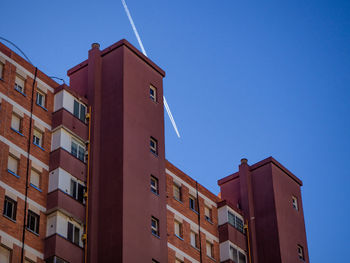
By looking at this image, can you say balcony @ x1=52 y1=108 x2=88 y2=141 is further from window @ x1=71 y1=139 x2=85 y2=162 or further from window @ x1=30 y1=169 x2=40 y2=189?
window @ x1=30 y1=169 x2=40 y2=189

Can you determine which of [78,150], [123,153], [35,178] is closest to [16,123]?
[35,178]

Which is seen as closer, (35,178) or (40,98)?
(35,178)

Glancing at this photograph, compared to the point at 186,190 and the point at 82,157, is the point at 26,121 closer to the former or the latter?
the point at 82,157

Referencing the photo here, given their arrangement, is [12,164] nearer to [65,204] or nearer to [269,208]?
[65,204]

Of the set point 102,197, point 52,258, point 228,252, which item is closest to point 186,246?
point 228,252

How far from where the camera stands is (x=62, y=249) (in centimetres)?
5175

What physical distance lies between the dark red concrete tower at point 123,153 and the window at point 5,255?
19.9ft

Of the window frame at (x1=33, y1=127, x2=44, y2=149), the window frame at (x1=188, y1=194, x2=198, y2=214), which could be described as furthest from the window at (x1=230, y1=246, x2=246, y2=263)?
the window frame at (x1=33, y1=127, x2=44, y2=149)

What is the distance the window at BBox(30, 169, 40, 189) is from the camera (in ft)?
176

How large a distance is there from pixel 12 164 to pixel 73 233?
6250 mm

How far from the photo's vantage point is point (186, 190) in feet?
221

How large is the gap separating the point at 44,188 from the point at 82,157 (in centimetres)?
473

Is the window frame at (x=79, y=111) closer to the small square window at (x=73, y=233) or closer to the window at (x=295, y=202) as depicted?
the small square window at (x=73, y=233)

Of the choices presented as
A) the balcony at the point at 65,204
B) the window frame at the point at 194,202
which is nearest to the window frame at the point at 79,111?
the balcony at the point at 65,204
